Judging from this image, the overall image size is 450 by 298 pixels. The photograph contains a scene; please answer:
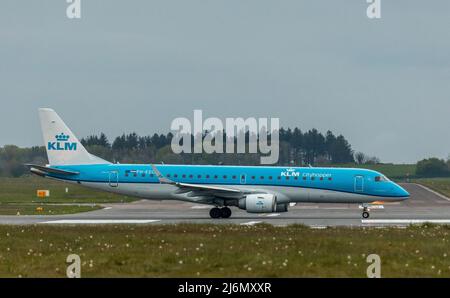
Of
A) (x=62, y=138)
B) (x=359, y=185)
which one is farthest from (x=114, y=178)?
(x=359, y=185)

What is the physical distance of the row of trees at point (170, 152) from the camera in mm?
80938

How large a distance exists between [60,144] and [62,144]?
130mm

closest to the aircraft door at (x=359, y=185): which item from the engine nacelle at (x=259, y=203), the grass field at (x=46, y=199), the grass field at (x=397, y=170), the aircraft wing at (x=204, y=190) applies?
the engine nacelle at (x=259, y=203)

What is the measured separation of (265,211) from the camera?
44.2 meters

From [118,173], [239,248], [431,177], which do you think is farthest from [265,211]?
[431,177]

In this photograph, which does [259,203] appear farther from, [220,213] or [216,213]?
[216,213]

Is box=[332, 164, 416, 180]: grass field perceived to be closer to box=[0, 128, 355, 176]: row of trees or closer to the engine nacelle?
box=[0, 128, 355, 176]: row of trees

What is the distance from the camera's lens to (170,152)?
9144 centimetres

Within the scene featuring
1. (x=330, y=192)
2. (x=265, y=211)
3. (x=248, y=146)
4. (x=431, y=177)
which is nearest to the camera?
(x=265, y=211)

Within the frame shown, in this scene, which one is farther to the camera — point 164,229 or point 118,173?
point 118,173
